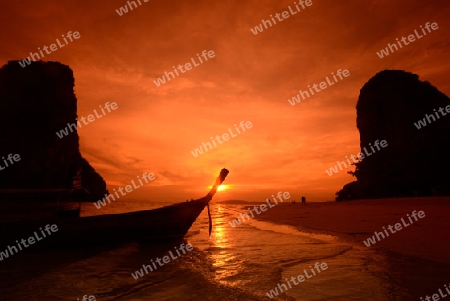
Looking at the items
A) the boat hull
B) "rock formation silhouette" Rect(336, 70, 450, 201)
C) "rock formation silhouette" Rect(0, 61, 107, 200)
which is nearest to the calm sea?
the boat hull

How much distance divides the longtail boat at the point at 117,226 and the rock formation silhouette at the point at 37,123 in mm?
54112

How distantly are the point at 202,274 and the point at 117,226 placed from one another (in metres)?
5.71

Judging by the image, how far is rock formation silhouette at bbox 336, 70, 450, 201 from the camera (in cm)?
3168

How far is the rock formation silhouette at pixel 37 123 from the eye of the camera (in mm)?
51812

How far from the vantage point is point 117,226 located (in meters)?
10.3

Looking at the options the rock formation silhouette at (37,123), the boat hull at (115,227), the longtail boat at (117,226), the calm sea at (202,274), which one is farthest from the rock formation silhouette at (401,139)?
the rock formation silhouette at (37,123)

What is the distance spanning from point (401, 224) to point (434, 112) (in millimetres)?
35256

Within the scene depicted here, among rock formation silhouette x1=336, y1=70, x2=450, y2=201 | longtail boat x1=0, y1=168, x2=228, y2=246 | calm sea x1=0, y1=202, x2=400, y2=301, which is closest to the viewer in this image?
calm sea x1=0, y1=202, x2=400, y2=301

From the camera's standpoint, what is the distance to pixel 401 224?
11.2m

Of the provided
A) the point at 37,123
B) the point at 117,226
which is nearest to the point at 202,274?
the point at 117,226

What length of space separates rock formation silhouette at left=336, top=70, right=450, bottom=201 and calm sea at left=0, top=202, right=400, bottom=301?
29151mm

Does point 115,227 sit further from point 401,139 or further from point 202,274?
point 401,139

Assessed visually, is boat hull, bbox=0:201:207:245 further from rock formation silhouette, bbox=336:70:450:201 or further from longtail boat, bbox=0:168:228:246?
rock formation silhouette, bbox=336:70:450:201

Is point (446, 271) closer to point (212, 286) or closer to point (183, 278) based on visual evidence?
point (212, 286)
